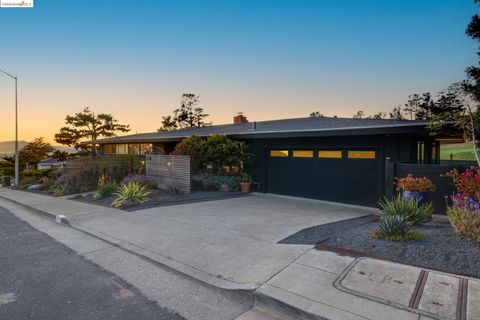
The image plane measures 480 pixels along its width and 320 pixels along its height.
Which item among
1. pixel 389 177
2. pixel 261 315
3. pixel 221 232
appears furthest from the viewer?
pixel 389 177

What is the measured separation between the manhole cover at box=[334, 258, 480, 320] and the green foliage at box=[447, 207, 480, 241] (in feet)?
4.73

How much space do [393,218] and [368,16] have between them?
10942 mm

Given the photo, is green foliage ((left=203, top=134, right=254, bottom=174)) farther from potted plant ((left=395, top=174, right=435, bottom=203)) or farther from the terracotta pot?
potted plant ((left=395, top=174, right=435, bottom=203))

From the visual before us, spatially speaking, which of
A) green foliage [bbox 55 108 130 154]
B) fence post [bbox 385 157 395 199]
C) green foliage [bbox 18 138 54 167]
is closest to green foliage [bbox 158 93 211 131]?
green foliage [bbox 55 108 130 154]

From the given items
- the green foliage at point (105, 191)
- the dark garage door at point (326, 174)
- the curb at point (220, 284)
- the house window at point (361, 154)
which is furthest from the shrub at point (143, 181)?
the house window at point (361, 154)

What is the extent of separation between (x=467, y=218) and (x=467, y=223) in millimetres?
95

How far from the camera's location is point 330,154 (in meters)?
11.1

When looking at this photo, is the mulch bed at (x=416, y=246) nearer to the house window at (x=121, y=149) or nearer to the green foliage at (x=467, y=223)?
the green foliage at (x=467, y=223)

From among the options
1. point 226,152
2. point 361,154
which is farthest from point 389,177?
point 226,152

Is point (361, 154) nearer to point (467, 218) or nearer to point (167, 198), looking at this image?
point (467, 218)

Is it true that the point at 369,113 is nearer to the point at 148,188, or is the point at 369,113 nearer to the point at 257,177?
the point at 257,177

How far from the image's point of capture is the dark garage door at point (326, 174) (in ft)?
33.1

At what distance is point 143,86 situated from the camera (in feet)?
61.2

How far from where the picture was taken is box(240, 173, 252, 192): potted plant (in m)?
13.5
